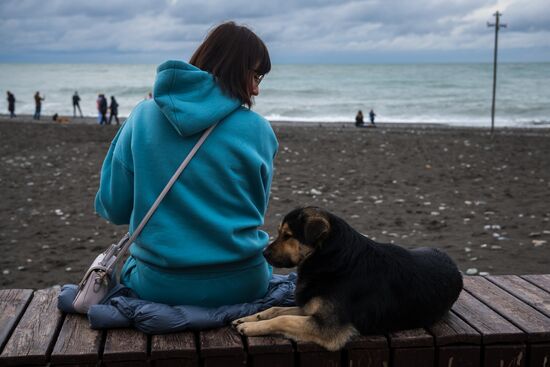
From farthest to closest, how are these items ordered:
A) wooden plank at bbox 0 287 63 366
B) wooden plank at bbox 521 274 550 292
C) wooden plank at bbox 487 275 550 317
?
wooden plank at bbox 521 274 550 292
wooden plank at bbox 487 275 550 317
wooden plank at bbox 0 287 63 366

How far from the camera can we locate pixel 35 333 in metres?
3.11

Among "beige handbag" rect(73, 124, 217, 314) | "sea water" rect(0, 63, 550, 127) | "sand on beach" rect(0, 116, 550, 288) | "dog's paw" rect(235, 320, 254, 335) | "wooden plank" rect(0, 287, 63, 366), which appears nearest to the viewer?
"wooden plank" rect(0, 287, 63, 366)

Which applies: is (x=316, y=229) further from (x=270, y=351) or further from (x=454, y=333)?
(x=454, y=333)

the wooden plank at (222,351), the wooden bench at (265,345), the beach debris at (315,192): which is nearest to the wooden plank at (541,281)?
the wooden bench at (265,345)

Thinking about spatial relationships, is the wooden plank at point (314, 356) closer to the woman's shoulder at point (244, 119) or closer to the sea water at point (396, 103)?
the woman's shoulder at point (244, 119)

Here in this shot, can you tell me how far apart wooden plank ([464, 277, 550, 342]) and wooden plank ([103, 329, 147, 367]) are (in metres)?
2.01

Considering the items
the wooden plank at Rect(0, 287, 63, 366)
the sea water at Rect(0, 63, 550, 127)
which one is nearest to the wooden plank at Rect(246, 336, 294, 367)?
the wooden plank at Rect(0, 287, 63, 366)

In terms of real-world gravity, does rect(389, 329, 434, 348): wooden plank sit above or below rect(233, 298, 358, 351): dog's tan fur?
below

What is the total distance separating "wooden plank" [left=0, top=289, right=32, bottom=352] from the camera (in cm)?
315

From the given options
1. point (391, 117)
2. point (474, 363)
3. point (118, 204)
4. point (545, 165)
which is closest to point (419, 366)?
point (474, 363)

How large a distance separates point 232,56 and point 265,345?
1449 mm

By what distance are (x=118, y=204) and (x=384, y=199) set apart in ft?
27.0

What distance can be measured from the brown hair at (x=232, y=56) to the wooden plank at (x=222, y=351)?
122 cm

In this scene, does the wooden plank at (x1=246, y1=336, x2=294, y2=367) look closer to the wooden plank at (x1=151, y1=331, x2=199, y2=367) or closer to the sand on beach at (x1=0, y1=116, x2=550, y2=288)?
the wooden plank at (x1=151, y1=331, x2=199, y2=367)
